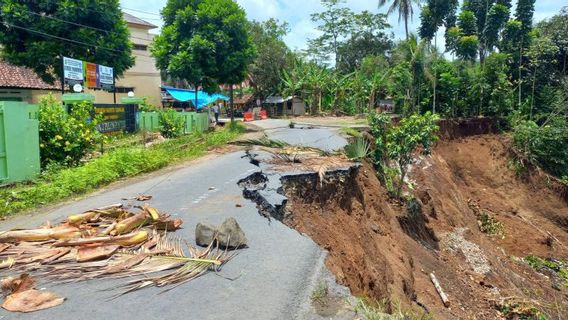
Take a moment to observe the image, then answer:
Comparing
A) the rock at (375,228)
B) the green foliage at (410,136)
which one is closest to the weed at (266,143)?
the green foliage at (410,136)

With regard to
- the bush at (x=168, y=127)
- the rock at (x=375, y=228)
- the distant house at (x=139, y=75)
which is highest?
the distant house at (x=139, y=75)

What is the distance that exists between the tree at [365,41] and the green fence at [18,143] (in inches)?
1612

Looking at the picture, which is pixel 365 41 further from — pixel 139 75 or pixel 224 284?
pixel 224 284

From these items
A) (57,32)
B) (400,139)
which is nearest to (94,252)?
(400,139)

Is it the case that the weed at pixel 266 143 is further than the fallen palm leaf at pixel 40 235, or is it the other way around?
the weed at pixel 266 143

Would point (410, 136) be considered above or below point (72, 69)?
below

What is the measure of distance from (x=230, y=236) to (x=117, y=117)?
555 inches

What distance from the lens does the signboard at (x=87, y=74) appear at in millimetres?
16516

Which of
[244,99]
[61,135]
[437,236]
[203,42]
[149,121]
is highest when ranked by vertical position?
[203,42]

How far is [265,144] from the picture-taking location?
1467 cm

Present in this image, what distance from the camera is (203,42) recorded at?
20.3 metres

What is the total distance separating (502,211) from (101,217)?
20208 millimetres

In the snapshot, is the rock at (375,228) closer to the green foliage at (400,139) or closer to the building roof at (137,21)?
the green foliage at (400,139)

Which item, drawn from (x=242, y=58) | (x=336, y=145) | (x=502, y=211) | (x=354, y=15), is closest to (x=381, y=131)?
(x=336, y=145)
